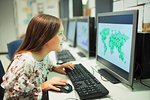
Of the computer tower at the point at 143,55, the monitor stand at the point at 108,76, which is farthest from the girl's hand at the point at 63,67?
the computer tower at the point at 143,55

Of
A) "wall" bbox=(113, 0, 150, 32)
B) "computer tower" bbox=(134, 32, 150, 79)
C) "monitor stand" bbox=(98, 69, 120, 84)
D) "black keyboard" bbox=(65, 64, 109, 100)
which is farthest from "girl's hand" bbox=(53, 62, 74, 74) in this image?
"wall" bbox=(113, 0, 150, 32)

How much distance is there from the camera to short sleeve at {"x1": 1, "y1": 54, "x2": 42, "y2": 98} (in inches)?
30.6

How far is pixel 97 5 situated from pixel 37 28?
3.31ft

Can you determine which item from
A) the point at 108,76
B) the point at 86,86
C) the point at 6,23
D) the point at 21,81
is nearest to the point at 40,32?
the point at 21,81

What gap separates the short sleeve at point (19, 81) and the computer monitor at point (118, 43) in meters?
0.52

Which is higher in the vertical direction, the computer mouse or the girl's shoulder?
the girl's shoulder

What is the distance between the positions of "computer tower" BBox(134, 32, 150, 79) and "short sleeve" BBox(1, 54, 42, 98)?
2.10 feet

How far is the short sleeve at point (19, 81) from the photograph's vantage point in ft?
2.55

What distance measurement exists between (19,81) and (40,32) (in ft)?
1.09

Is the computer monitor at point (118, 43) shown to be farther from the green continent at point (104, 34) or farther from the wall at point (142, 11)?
the wall at point (142, 11)

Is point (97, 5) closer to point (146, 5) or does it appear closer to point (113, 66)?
point (146, 5)

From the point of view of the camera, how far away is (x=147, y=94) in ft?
2.48

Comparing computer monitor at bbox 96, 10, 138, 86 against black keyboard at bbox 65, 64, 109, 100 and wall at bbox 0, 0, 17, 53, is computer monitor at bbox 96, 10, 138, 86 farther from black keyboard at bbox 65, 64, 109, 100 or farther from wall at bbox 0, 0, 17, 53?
wall at bbox 0, 0, 17, 53

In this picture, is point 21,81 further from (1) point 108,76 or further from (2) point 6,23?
(2) point 6,23
